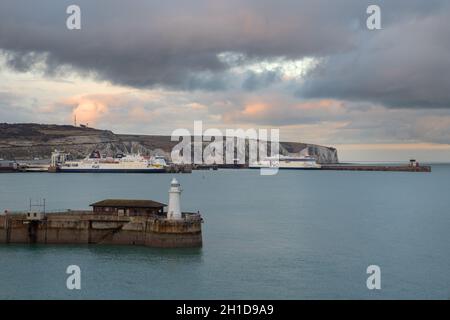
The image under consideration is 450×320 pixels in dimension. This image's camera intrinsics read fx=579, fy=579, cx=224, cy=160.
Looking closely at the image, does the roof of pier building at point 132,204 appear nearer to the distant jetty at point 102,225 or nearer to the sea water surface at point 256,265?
the distant jetty at point 102,225

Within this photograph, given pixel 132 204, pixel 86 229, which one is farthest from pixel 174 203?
pixel 86 229

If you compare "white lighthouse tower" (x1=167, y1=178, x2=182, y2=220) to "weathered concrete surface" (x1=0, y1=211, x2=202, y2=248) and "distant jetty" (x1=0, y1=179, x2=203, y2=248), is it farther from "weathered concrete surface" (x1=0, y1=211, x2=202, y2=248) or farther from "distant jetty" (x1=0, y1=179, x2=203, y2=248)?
"weathered concrete surface" (x1=0, y1=211, x2=202, y2=248)

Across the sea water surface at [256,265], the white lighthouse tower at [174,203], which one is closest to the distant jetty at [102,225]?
the white lighthouse tower at [174,203]

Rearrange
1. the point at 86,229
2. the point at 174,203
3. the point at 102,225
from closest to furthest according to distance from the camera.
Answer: the point at 174,203
the point at 102,225
the point at 86,229

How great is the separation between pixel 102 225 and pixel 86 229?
4.56ft

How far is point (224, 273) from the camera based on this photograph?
38094 mm

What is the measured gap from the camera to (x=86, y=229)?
45500 mm

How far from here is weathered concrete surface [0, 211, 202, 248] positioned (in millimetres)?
43750

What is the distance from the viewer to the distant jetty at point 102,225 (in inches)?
1719

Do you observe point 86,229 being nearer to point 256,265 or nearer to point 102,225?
point 102,225

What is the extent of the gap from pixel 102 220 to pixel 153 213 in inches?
157
